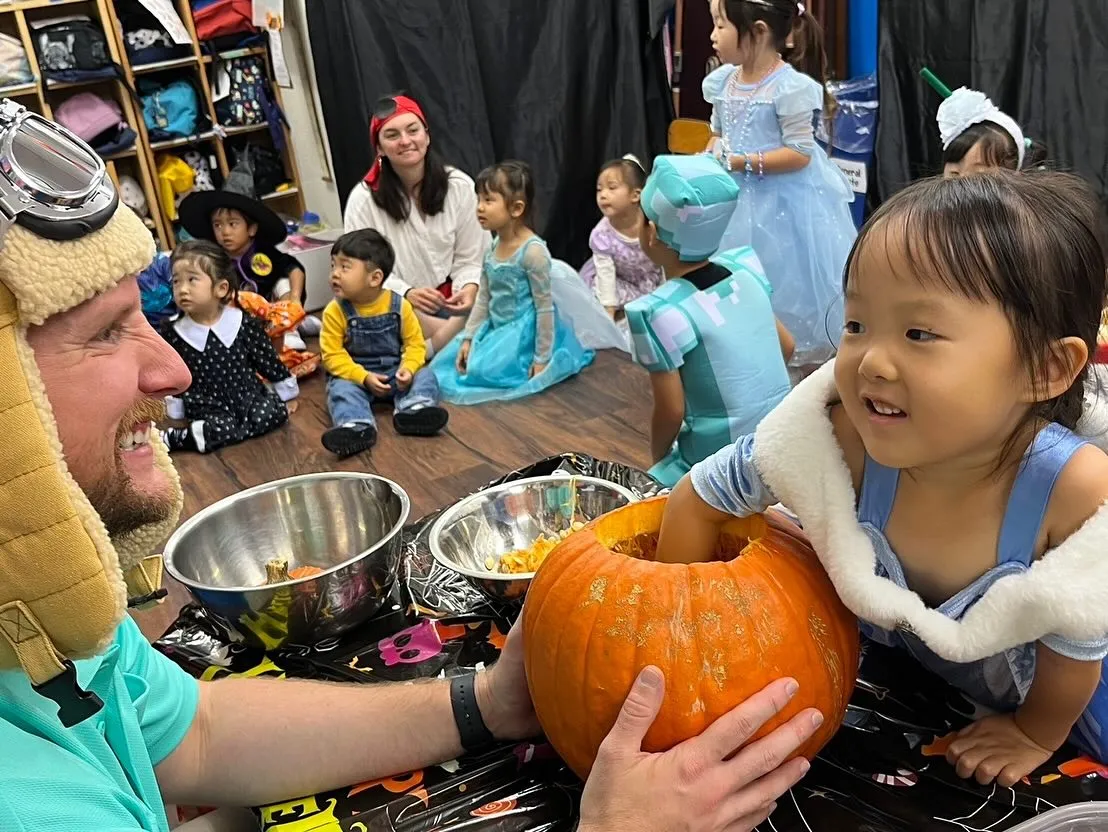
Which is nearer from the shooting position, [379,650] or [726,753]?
[726,753]

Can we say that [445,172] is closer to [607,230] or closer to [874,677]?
[607,230]

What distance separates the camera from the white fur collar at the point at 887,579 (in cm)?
91

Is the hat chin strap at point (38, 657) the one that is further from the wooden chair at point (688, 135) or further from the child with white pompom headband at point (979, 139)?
the wooden chair at point (688, 135)

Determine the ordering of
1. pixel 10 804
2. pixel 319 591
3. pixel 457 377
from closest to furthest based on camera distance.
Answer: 1. pixel 10 804
2. pixel 319 591
3. pixel 457 377

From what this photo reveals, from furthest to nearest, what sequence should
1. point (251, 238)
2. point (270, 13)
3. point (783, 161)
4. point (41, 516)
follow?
point (270, 13)
point (251, 238)
point (783, 161)
point (41, 516)

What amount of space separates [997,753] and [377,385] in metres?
2.95

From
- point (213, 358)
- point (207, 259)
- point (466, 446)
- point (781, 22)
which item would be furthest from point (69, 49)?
point (781, 22)

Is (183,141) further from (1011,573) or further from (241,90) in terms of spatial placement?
(1011,573)

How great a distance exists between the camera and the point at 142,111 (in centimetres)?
530

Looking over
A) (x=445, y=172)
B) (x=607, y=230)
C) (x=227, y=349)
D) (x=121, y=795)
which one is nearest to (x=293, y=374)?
(x=227, y=349)

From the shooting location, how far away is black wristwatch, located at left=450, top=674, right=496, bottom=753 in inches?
46.8

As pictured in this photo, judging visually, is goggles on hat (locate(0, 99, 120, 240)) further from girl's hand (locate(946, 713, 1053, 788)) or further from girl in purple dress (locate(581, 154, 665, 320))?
girl in purple dress (locate(581, 154, 665, 320))

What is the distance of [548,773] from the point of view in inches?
45.6

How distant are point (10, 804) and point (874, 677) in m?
0.96
